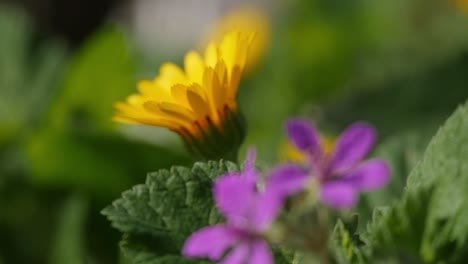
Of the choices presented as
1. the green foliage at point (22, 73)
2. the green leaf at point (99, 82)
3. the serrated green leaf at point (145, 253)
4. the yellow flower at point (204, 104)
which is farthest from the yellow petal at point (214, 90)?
the green foliage at point (22, 73)

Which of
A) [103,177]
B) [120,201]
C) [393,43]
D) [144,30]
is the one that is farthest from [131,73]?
[144,30]

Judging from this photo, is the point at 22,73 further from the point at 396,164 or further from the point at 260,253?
the point at 260,253

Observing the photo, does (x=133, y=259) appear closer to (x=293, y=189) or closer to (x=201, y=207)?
(x=201, y=207)

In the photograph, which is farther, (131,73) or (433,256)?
(131,73)

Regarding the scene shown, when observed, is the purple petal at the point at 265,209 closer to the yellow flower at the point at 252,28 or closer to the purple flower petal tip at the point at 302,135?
the purple flower petal tip at the point at 302,135

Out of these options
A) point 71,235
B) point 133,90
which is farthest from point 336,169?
point 133,90
